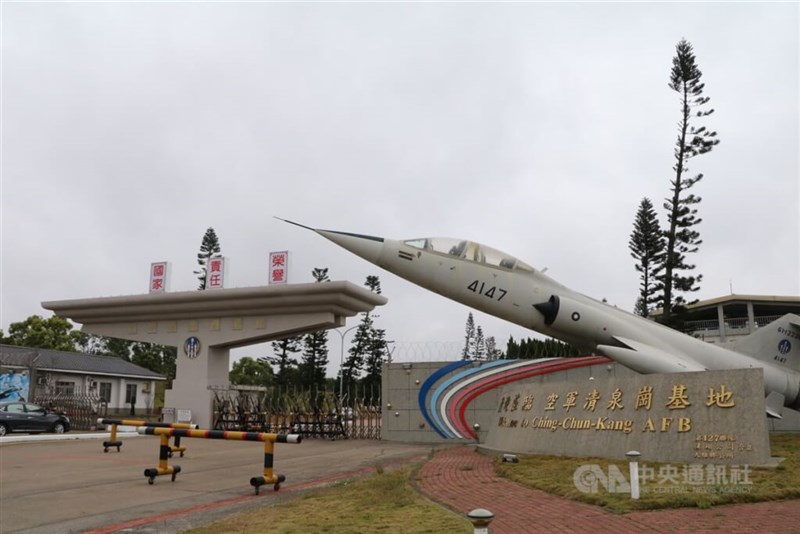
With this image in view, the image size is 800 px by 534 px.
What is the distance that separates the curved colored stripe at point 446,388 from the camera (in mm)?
20844

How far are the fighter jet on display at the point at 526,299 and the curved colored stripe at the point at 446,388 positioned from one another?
775 cm

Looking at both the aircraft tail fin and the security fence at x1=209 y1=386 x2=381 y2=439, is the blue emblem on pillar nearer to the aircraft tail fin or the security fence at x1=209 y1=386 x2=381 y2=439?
the security fence at x1=209 y1=386 x2=381 y2=439

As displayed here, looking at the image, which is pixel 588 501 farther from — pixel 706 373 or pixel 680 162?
pixel 680 162

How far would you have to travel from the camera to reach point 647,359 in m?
11.8

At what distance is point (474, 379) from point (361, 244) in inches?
385

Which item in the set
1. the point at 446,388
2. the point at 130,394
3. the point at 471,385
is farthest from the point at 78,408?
the point at 130,394

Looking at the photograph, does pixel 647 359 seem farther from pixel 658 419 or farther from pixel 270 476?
pixel 270 476

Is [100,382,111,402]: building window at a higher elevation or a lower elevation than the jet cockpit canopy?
lower

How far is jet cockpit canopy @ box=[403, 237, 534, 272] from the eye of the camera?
12.7 metres

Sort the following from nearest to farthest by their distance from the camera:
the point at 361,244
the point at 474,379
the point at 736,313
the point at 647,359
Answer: the point at 647,359 < the point at 361,244 < the point at 474,379 < the point at 736,313

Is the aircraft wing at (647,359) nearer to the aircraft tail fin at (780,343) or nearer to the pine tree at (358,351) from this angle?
the aircraft tail fin at (780,343)


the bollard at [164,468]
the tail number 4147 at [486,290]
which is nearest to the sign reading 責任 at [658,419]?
the tail number 4147 at [486,290]

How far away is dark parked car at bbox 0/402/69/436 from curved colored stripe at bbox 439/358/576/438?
1426cm

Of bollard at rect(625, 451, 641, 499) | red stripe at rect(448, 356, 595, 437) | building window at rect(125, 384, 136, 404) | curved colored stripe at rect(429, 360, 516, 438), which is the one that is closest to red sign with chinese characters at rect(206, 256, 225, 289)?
curved colored stripe at rect(429, 360, 516, 438)
